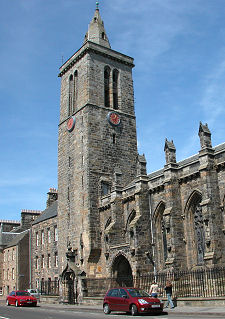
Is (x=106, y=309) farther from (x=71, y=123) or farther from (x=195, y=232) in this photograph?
(x=71, y=123)

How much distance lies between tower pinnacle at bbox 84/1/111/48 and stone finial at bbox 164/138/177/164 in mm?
17469

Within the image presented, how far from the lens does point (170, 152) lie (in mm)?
26969

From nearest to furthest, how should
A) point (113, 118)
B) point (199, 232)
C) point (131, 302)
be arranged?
point (131, 302) < point (199, 232) < point (113, 118)

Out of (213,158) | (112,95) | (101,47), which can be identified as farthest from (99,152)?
(213,158)

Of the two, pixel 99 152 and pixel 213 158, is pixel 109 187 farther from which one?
pixel 213 158

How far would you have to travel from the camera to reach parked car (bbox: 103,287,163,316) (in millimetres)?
16555

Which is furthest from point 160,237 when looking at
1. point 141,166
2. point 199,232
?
Result: point 141,166

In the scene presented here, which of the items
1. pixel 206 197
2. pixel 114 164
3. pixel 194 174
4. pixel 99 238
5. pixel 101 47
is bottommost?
pixel 99 238

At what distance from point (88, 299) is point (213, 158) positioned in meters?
12.7

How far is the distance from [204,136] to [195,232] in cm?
643

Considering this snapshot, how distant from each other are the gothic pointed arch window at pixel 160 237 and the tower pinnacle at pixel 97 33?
65.9 feet

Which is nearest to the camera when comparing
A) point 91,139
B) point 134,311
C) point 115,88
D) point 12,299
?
point 134,311

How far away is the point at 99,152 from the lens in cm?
3516

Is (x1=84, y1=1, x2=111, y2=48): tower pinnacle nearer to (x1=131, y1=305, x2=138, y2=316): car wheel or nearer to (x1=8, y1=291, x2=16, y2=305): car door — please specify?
(x1=8, y1=291, x2=16, y2=305): car door
